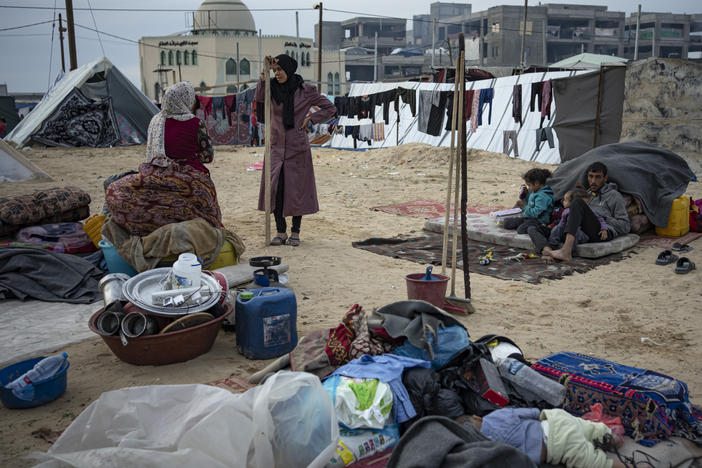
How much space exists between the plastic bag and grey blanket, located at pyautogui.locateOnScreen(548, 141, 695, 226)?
4341 mm

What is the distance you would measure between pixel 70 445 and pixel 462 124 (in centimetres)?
280

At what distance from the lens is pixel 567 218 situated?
17.1ft

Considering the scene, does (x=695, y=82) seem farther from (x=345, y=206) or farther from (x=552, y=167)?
(x=345, y=206)

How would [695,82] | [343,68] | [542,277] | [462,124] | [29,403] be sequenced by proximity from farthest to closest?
[343,68] → [695,82] → [542,277] → [462,124] → [29,403]

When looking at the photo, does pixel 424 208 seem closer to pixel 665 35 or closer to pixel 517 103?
pixel 517 103

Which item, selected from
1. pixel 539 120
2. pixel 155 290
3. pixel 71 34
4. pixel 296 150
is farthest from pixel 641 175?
pixel 71 34

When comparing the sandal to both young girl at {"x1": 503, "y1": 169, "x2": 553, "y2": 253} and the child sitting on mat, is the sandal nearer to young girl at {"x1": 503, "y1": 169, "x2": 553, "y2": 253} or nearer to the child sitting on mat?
young girl at {"x1": 503, "y1": 169, "x2": 553, "y2": 253}

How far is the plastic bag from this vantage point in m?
2.09

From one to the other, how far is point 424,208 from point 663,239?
122 inches

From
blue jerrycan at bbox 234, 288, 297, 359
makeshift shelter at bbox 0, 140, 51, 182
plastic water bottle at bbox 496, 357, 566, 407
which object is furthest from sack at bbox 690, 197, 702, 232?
makeshift shelter at bbox 0, 140, 51, 182

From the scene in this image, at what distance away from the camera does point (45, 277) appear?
4059mm

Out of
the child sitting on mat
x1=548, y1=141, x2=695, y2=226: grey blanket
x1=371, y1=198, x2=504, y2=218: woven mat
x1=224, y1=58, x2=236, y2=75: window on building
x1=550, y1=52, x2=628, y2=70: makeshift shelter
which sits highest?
x1=224, y1=58, x2=236, y2=75: window on building

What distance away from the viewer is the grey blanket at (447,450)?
1.55 metres

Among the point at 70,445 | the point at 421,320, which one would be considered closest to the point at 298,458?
the point at 70,445
